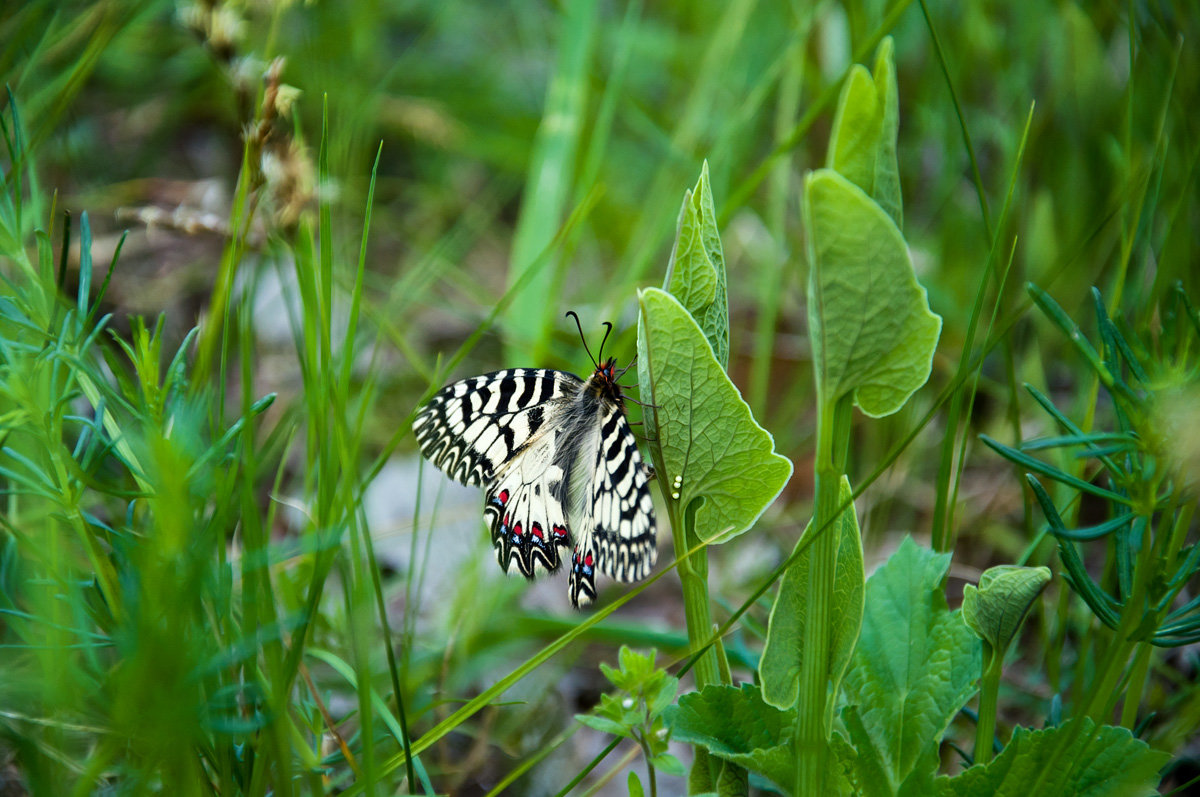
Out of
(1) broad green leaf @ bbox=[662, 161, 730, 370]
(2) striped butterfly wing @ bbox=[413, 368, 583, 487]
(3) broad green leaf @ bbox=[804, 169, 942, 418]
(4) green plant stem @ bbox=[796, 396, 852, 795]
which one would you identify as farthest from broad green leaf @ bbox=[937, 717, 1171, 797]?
(2) striped butterfly wing @ bbox=[413, 368, 583, 487]

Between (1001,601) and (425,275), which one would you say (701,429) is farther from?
(425,275)

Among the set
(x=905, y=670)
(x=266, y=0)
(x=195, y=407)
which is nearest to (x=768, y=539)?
(x=905, y=670)

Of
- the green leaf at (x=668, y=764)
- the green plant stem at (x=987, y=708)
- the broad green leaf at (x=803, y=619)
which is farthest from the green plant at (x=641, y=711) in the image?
the green plant stem at (x=987, y=708)

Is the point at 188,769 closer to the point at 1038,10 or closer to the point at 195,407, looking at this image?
the point at 195,407

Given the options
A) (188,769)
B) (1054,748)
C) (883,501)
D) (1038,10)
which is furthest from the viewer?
(1038,10)

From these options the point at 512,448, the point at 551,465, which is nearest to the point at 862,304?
the point at 551,465

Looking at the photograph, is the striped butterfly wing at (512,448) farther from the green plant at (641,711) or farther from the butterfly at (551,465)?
the green plant at (641,711)
